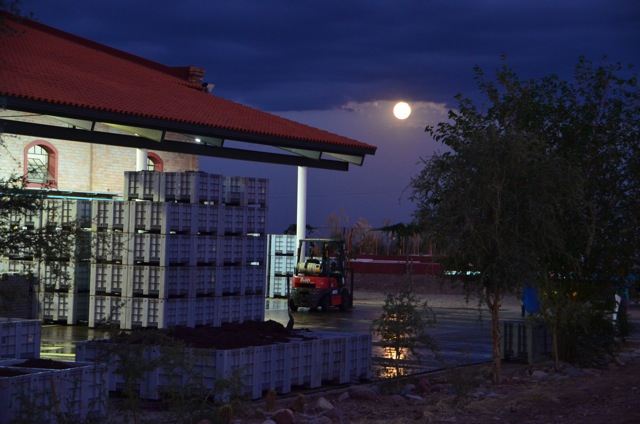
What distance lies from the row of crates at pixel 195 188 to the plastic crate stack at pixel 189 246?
2 cm

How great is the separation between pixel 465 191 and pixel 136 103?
11.9m

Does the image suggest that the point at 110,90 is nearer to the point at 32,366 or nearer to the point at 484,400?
the point at 484,400

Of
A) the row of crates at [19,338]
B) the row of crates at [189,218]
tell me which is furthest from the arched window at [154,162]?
the row of crates at [19,338]

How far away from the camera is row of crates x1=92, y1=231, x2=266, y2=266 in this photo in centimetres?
1836

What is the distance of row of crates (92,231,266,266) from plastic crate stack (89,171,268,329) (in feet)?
0.06

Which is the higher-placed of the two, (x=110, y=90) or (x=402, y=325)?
(x=110, y=90)

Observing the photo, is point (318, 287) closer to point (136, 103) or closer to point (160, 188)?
point (136, 103)

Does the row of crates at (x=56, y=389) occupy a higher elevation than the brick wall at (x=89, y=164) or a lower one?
lower

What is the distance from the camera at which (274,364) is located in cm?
1328

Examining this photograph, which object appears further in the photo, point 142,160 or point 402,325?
point 142,160

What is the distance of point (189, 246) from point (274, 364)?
563 cm

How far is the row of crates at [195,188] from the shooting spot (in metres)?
18.2

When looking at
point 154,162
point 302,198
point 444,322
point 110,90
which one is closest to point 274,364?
point 110,90

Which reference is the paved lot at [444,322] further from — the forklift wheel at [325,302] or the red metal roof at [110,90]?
the red metal roof at [110,90]
